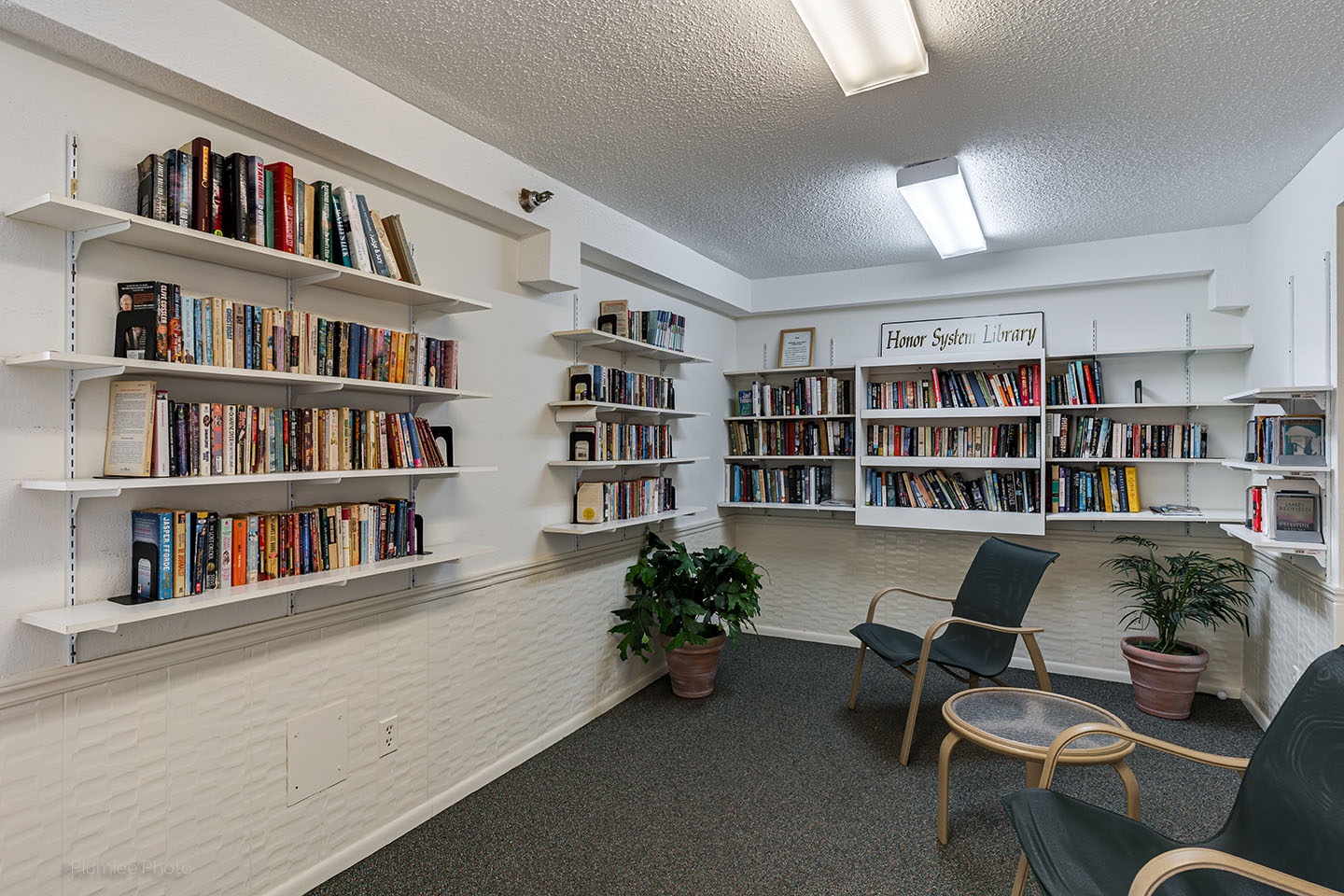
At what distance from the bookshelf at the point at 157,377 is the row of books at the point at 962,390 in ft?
10.2

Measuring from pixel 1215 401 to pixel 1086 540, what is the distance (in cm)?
102

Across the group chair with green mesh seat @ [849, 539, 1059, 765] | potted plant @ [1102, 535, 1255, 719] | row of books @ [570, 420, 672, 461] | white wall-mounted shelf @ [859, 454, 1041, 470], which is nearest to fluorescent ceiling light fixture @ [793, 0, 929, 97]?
row of books @ [570, 420, 672, 461]

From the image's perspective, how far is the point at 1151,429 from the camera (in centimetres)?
383

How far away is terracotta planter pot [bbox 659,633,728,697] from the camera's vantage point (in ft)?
11.7

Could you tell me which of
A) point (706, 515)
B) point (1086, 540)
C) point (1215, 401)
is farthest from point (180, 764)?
point (1215, 401)

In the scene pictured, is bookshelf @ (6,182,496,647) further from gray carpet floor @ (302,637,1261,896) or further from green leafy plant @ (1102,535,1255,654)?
green leafy plant @ (1102,535,1255,654)

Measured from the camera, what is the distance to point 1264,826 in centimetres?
155

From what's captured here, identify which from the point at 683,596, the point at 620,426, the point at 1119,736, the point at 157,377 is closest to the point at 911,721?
the point at 1119,736

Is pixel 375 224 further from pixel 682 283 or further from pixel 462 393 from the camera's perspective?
pixel 682 283

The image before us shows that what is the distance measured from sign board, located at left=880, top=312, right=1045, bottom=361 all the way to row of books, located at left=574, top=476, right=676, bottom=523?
1753 mm

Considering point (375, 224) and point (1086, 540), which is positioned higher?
point (375, 224)

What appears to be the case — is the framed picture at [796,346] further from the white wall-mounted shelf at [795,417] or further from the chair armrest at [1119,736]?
the chair armrest at [1119,736]

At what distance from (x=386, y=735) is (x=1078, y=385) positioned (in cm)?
402

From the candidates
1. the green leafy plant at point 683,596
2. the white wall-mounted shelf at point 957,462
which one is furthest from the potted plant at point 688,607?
the white wall-mounted shelf at point 957,462
